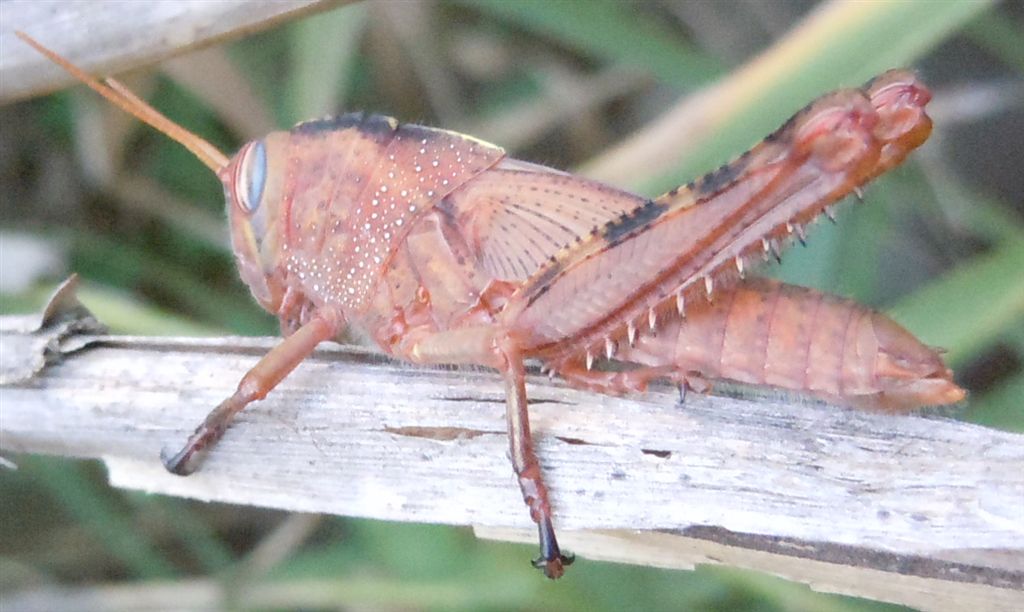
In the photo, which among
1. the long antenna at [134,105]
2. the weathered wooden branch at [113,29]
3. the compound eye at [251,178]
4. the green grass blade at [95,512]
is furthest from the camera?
the green grass blade at [95,512]

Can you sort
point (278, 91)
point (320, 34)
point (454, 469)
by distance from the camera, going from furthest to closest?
point (278, 91)
point (320, 34)
point (454, 469)

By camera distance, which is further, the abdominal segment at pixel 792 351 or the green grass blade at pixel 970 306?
the green grass blade at pixel 970 306

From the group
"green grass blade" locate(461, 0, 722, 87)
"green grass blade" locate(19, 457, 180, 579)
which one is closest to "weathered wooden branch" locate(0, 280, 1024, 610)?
"green grass blade" locate(19, 457, 180, 579)

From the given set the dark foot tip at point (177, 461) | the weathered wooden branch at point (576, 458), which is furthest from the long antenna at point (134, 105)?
the dark foot tip at point (177, 461)

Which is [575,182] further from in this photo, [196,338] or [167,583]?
[167,583]

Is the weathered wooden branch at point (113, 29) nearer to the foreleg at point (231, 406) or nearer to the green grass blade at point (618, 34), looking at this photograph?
the foreleg at point (231, 406)

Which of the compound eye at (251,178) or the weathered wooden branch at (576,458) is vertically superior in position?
the compound eye at (251,178)

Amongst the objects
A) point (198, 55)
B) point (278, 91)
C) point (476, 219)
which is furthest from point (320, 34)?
point (476, 219)
